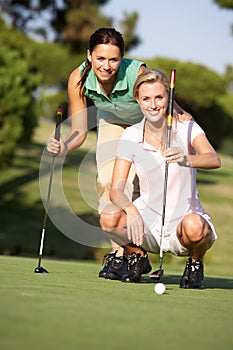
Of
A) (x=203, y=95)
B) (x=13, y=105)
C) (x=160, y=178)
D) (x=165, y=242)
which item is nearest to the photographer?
(x=165, y=242)

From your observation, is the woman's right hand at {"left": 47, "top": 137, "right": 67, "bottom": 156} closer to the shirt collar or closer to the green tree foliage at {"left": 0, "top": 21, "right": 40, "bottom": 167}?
the shirt collar

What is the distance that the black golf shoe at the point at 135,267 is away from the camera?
652 cm

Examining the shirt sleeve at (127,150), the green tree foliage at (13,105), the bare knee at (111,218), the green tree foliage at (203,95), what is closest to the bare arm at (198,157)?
the shirt sleeve at (127,150)

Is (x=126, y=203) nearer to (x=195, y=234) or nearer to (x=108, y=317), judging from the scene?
(x=195, y=234)

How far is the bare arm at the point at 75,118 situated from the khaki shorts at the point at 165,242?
1008 mm

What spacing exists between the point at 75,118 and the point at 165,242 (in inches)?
58.8

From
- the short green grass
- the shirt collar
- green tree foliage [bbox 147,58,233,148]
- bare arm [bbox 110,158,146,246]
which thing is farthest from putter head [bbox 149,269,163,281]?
green tree foliage [bbox 147,58,233,148]

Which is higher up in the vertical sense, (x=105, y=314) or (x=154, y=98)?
(x=154, y=98)

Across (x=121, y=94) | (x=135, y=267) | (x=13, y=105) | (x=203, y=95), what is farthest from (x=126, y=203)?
(x=203, y=95)

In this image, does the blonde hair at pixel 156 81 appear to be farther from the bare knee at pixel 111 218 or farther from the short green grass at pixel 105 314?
the short green grass at pixel 105 314

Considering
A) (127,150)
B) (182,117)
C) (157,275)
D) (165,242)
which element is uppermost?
(182,117)

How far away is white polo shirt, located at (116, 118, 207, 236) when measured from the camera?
6.33 metres

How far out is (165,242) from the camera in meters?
6.38

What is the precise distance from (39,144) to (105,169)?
1319 inches
